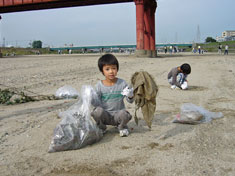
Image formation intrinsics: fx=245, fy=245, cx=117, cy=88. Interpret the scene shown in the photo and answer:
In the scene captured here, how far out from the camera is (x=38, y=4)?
26812 millimetres

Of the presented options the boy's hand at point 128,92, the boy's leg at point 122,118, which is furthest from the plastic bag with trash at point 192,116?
the boy's hand at point 128,92

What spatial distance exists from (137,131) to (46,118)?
159cm

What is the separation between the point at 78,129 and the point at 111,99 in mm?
641

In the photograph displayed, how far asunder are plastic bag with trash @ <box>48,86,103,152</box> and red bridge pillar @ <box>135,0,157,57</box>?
2010cm

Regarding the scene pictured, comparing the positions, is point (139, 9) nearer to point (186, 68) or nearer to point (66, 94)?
point (186, 68)

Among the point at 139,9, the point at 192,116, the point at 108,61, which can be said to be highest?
the point at 139,9

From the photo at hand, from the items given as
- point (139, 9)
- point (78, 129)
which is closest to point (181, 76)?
point (78, 129)

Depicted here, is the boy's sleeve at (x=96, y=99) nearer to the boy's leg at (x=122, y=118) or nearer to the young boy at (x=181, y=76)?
the boy's leg at (x=122, y=118)

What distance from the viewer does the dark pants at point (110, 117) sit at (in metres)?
3.12

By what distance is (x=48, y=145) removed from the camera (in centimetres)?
295

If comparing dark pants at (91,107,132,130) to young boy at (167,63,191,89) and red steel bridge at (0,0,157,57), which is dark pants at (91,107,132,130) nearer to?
young boy at (167,63,191,89)

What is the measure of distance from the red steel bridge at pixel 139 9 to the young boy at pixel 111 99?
19.9 metres

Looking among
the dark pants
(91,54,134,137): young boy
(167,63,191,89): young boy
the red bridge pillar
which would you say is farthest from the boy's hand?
the red bridge pillar

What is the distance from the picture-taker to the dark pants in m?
3.12
